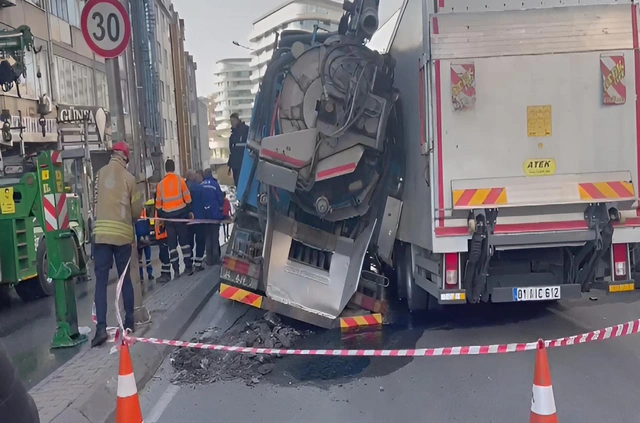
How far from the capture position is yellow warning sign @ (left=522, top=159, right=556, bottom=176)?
6742 millimetres

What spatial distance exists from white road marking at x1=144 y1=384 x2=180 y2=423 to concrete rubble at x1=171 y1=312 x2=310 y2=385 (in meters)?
0.16

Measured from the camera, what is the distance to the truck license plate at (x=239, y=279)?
8.55 meters

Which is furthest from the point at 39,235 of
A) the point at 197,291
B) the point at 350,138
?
the point at 350,138

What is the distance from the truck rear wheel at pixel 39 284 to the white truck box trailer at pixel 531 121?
21.0ft

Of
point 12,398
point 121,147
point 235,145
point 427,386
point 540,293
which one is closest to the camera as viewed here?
point 12,398

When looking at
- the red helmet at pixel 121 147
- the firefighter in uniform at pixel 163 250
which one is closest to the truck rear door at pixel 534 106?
the red helmet at pixel 121 147

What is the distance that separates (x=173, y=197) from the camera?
11.5m

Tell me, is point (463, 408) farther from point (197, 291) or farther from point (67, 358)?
point (197, 291)

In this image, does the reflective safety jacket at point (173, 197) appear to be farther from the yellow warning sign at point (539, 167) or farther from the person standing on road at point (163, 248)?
the yellow warning sign at point (539, 167)

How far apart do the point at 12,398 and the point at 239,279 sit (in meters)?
5.67

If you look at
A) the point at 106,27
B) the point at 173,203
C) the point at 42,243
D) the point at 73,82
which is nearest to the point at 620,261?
the point at 106,27

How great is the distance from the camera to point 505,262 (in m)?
7.29

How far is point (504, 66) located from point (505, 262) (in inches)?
74.6

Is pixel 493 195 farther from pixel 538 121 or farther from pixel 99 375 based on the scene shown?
pixel 99 375
